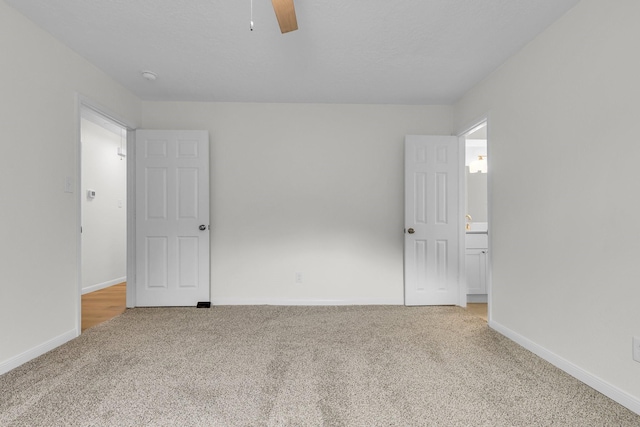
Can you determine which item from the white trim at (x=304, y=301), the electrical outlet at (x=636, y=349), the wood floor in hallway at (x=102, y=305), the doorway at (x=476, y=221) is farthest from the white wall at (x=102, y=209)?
the electrical outlet at (x=636, y=349)

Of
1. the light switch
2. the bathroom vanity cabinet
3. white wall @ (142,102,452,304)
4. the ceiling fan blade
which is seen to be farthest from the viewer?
the bathroom vanity cabinet

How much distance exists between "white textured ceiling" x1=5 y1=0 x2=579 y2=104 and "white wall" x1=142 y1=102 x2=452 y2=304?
1.28 ft

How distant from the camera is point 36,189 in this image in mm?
2223

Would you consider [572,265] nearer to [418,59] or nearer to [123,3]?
[418,59]

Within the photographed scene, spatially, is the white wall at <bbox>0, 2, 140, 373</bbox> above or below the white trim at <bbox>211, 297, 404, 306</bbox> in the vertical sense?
above

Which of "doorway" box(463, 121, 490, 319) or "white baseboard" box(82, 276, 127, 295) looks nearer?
"doorway" box(463, 121, 490, 319)

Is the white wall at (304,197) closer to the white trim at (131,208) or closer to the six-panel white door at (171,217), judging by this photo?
the six-panel white door at (171,217)

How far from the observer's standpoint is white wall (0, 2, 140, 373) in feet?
6.60

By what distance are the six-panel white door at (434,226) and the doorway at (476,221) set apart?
0.31 metres

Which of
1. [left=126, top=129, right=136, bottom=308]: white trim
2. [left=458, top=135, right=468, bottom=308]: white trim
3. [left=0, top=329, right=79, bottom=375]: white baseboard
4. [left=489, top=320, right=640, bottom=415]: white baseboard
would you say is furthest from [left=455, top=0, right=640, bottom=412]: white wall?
[left=126, top=129, right=136, bottom=308]: white trim

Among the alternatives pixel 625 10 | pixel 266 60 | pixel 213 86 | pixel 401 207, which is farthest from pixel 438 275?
pixel 213 86

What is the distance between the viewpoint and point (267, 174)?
3.65 metres

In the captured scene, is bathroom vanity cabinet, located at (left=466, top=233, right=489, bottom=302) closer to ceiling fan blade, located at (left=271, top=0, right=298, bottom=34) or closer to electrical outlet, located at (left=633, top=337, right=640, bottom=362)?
electrical outlet, located at (left=633, top=337, right=640, bottom=362)

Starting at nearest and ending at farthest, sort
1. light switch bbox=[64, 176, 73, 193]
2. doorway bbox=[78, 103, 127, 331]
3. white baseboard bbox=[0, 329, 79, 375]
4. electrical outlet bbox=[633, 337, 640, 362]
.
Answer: electrical outlet bbox=[633, 337, 640, 362] → white baseboard bbox=[0, 329, 79, 375] → light switch bbox=[64, 176, 73, 193] → doorway bbox=[78, 103, 127, 331]
